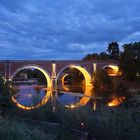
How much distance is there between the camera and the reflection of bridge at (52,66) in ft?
161

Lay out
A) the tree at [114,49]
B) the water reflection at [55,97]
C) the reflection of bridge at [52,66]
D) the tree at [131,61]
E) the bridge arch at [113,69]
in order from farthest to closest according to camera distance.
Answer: the tree at [114,49] → the bridge arch at [113,69] → the tree at [131,61] → the reflection of bridge at [52,66] → the water reflection at [55,97]

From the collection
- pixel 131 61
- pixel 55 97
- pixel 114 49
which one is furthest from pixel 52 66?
pixel 55 97

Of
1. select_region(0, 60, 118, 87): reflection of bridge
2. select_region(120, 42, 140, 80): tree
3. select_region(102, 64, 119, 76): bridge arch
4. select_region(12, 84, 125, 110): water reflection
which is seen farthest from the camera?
select_region(102, 64, 119, 76): bridge arch

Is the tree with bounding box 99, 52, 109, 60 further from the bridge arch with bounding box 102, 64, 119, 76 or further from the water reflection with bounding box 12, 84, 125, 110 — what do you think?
the water reflection with bounding box 12, 84, 125, 110

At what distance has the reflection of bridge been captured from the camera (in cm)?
4909

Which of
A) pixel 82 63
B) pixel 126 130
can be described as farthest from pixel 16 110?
pixel 82 63

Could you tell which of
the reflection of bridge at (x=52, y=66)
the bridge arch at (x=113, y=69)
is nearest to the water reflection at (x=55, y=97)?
the reflection of bridge at (x=52, y=66)

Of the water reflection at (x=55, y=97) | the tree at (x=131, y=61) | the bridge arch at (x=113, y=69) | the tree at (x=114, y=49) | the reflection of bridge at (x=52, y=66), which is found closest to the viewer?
the water reflection at (x=55, y=97)

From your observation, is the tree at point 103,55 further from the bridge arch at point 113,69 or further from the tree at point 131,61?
the tree at point 131,61

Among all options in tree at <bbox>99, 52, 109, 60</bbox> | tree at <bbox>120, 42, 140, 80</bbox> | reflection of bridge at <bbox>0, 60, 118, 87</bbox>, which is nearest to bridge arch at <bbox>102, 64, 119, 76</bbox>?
reflection of bridge at <bbox>0, 60, 118, 87</bbox>

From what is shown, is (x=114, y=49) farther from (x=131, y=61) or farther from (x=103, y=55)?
(x=131, y=61)

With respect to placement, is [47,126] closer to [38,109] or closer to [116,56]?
[38,109]

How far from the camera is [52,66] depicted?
54031 millimetres

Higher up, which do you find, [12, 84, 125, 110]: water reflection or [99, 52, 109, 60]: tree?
[99, 52, 109, 60]: tree
